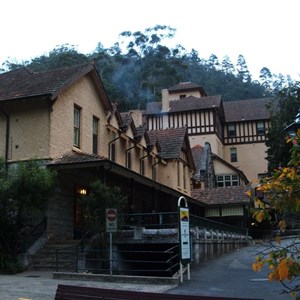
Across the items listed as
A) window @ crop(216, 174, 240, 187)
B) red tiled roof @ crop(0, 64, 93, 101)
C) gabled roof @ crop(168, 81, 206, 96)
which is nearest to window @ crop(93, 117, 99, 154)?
red tiled roof @ crop(0, 64, 93, 101)

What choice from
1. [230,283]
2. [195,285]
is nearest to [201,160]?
[230,283]

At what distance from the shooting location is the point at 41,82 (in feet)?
72.6

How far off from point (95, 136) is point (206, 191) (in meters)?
20.9

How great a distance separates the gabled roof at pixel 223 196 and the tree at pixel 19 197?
81.4 feet

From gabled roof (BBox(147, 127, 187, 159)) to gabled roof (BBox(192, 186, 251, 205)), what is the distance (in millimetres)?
7189

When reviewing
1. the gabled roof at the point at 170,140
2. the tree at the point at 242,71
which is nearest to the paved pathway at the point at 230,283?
the gabled roof at the point at 170,140

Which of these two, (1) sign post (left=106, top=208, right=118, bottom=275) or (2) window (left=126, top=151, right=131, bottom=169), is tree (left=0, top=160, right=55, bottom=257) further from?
(2) window (left=126, top=151, right=131, bottom=169)

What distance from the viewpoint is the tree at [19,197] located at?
1714 cm

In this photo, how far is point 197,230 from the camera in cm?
1934

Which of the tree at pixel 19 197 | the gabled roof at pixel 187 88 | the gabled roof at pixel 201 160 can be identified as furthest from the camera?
the gabled roof at pixel 187 88

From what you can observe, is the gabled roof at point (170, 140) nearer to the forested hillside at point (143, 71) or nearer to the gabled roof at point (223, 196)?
the gabled roof at point (223, 196)

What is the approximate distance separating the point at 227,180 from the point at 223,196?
1539 cm

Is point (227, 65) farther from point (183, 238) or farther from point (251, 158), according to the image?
point (183, 238)

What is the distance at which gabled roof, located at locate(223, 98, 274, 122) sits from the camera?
67812mm
